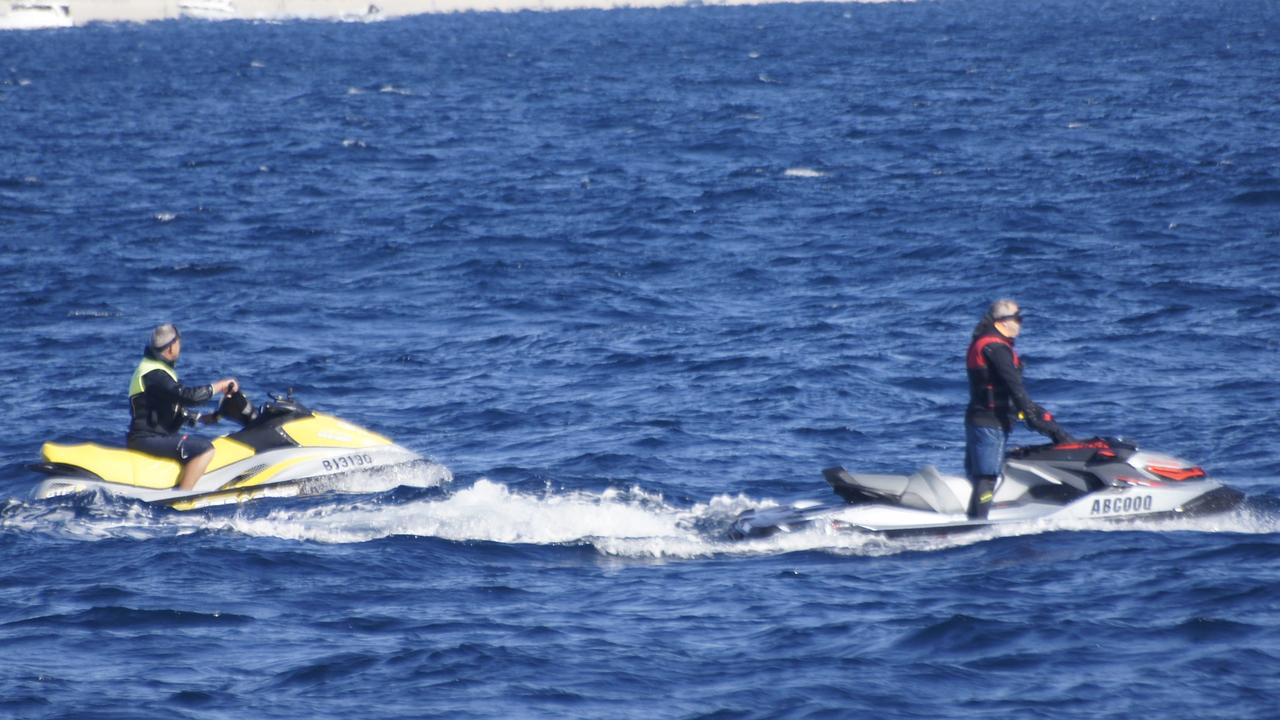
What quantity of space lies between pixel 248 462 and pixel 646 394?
219 inches

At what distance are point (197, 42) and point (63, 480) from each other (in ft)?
391

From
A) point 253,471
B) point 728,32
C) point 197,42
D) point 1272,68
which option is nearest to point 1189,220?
point 253,471

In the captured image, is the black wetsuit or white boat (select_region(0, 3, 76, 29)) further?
white boat (select_region(0, 3, 76, 29))

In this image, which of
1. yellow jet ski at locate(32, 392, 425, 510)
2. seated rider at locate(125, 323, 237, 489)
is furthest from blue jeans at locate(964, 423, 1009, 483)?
seated rider at locate(125, 323, 237, 489)

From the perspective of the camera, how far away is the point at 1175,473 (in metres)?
13.8

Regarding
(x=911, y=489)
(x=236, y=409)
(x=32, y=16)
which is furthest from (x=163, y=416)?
(x=32, y=16)

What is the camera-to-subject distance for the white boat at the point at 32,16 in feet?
550

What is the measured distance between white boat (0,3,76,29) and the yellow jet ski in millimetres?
165794

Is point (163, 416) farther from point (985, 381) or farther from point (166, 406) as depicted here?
point (985, 381)

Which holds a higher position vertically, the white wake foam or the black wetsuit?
the black wetsuit

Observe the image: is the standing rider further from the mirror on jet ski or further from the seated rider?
the mirror on jet ski

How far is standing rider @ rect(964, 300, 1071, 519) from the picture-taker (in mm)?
13023

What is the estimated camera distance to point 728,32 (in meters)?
121

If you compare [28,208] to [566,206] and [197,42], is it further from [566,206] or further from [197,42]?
[197,42]
